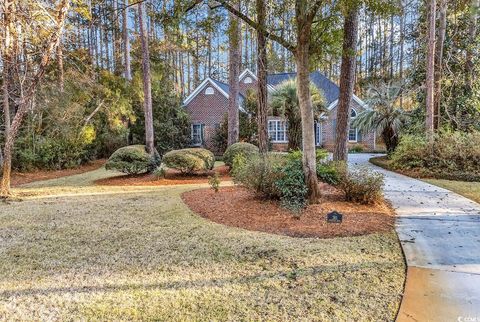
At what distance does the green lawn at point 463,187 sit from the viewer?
26.0 feet

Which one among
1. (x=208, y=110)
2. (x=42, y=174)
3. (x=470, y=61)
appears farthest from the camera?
(x=208, y=110)

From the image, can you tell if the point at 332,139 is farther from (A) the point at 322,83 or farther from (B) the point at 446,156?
(B) the point at 446,156

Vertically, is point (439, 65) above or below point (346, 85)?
above

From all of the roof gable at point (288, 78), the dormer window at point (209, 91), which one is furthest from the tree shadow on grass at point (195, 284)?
the dormer window at point (209, 91)

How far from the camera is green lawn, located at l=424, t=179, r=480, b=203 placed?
793cm

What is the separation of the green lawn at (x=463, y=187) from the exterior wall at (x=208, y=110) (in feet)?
52.8

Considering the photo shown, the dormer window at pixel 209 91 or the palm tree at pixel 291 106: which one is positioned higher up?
the dormer window at pixel 209 91

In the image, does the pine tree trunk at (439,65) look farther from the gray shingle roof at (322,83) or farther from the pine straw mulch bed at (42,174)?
the pine straw mulch bed at (42,174)

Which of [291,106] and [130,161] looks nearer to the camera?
[130,161]

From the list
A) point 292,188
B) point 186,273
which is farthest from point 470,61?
point 186,273

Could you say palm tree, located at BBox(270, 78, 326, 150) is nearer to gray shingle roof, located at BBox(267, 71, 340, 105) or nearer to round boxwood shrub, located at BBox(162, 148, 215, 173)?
round boxwood shrub, located at BBox(162, 148, 215, 173)

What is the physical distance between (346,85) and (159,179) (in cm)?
686

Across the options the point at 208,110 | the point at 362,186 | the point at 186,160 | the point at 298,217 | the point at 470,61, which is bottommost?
the point at 298,217

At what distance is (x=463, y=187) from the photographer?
29.8 feet
